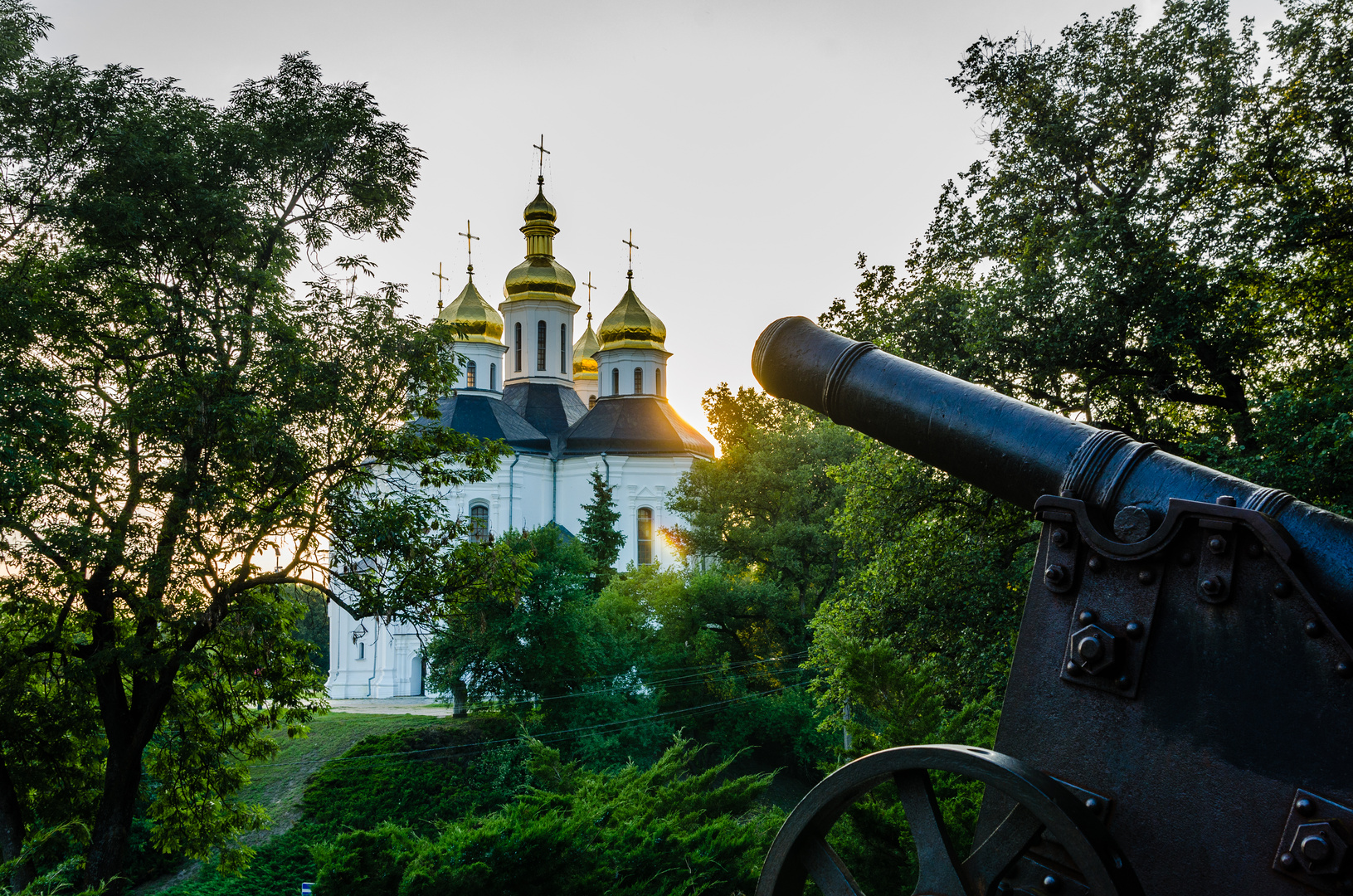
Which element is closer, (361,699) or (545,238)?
(361,699)

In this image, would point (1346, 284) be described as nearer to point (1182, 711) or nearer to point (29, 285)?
point (1182, 711)

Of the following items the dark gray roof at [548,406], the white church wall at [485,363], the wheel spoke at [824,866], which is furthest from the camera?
the dark gray roof at [548,406]

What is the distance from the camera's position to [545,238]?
4869 centimetres

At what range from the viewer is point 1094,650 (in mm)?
2791

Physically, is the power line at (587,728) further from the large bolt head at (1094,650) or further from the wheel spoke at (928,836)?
the large bolt head at (1094,650)

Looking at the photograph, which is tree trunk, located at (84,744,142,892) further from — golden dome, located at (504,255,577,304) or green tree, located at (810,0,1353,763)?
golden dome, located at (504,255,577,304)

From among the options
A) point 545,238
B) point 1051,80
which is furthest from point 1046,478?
point 545,238

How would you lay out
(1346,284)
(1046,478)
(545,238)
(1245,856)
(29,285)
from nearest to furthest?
(1245,856) < (1046,478) < (29,285) < (1346,284) < (545,238)

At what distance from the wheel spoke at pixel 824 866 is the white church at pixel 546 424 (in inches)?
1345

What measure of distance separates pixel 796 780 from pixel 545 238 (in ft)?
94.5

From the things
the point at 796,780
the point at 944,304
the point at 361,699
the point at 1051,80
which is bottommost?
the point at 796,780

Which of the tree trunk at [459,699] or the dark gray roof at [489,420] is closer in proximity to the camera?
the tree trunk at [459,699]

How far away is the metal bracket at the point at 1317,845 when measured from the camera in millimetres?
2336

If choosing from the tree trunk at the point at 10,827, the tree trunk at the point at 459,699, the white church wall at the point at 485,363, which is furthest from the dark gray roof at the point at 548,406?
the tree trunk at the point at 10,827
